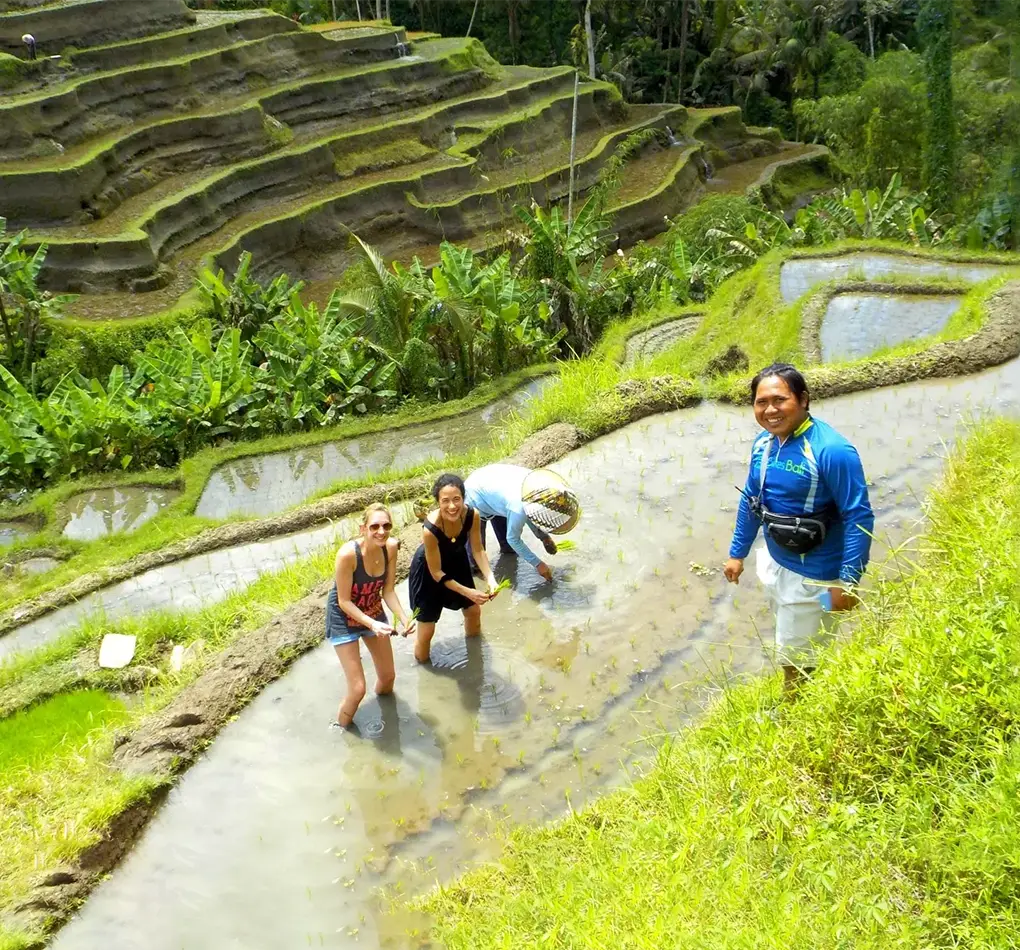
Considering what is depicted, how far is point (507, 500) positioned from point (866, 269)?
6.92 metres

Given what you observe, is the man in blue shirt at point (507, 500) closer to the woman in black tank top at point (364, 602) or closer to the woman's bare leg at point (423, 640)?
the woman's bare leg at point (423, 640)

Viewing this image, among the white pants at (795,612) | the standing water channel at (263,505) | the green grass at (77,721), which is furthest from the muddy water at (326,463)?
the white pants at (795,612)

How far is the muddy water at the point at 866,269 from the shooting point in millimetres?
9656

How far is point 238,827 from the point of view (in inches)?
153

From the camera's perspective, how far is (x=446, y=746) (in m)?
4.16

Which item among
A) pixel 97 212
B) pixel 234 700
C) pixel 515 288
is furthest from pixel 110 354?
pixel 234 700

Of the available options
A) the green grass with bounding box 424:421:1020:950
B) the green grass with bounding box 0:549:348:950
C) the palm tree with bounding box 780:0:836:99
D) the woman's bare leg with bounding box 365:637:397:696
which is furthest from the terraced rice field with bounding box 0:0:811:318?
the green grass with bounding box 424:421:1020:950

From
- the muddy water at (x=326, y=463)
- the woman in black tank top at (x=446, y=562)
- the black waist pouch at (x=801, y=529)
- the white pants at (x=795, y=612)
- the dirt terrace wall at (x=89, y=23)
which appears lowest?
the muddy water at (x=326, y=463)

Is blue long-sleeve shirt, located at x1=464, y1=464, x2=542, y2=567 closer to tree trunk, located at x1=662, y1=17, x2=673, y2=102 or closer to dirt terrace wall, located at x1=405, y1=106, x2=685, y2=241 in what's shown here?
dirt terrace wall, located at x1=405, y1=106, x2=685, y2=241

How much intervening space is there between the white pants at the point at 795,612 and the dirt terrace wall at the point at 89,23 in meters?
18.4

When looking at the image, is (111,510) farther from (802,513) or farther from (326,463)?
(802,513)

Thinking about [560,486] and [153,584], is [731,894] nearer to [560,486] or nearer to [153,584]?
[560,486]

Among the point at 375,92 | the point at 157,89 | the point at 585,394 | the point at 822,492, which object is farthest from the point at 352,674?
the point at 375,92

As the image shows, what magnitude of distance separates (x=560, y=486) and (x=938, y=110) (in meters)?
14.0
